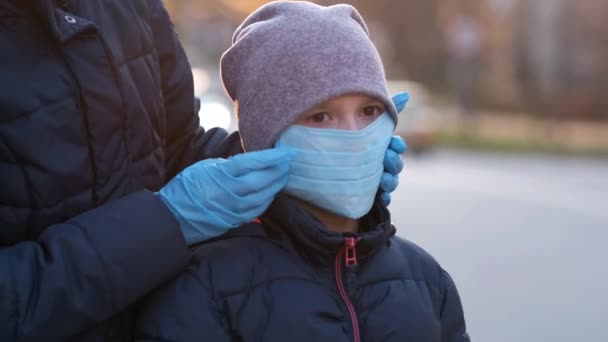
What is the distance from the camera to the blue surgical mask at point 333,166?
2.40 m

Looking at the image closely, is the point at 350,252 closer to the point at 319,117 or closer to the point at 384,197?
the point at 384,197

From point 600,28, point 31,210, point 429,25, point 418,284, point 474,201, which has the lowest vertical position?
point 429,25

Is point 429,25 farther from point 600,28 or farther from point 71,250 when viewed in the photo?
point 71,250

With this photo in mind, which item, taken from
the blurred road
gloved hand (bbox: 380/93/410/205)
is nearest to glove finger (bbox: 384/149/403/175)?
gloved hand (bbox: 380/93/410/205)

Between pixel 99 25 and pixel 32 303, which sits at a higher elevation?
pixel 99 25

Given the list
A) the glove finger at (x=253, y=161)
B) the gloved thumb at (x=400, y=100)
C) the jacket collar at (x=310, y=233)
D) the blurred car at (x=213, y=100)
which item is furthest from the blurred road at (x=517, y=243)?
the glove finger at (x=253, y=161)

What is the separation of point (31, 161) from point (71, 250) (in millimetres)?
172

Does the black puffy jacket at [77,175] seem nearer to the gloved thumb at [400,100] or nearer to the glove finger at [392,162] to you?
the glove finger at [392,162]

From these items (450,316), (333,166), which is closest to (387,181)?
(333,166)

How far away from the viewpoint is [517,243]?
9875mm

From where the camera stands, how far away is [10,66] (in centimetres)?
206

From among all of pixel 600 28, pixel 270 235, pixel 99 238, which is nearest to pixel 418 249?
pixel 270 235

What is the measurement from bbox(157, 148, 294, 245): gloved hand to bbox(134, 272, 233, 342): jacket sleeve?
10 cm

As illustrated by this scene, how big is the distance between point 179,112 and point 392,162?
0.47m
